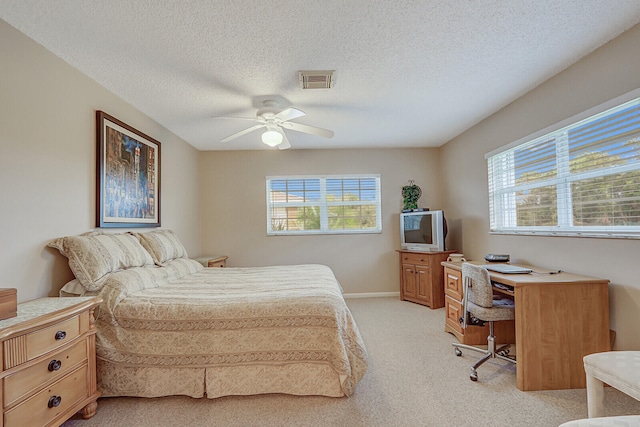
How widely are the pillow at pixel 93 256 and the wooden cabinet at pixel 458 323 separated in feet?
9.85

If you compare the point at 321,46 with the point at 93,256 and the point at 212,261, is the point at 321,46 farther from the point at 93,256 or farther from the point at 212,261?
the point at 212,261

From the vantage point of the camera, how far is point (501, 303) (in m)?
2.39

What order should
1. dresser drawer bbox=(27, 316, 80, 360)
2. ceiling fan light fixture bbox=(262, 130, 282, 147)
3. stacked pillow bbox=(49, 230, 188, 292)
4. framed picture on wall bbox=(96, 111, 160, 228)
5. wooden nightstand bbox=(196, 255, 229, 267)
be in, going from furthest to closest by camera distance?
wooden nightstand bbox=(196, 255, 229, 267)
ceiling fan light fixture bbox=(262, 130, 282, 147)
framed picture on wall bbox=(96, 111, 160, 228)
stacked pillow bbox=(49, 230, 188, 292)
dresser drawer bbox=(27, 316, 80, 360)

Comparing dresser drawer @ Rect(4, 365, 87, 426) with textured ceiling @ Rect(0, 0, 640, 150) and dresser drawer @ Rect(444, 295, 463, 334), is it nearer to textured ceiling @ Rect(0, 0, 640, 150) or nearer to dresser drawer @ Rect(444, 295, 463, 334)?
textured ceiling @ Rect(0, 0, 640, 150)

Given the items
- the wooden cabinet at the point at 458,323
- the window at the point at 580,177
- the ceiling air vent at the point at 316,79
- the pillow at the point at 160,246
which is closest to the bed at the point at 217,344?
the pillow at the point at 160,246

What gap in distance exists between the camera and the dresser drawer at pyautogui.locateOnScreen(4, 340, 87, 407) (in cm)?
134

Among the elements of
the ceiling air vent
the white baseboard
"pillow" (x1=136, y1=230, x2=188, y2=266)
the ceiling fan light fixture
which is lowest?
the white baseboard

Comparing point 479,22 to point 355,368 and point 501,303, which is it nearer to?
point 501,303

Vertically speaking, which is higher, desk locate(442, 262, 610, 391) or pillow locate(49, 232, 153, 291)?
pillow locate(49, 232, 153, 291)

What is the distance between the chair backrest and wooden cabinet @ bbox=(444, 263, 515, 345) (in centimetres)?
41

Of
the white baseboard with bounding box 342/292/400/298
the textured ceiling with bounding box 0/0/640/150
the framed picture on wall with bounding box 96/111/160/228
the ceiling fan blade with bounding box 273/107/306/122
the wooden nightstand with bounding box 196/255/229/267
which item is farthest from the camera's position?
the white baseboard with bounding box 342/292/400/298

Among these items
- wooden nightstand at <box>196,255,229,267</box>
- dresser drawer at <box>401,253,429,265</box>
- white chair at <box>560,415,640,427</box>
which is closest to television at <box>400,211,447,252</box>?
dresser drawer at <box>401,253,429,265</box>

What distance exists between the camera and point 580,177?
2.36 m

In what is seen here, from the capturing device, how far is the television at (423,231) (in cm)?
411
